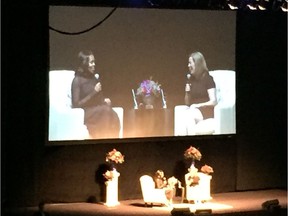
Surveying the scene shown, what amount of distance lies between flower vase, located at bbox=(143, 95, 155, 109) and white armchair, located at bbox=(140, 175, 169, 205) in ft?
2.26

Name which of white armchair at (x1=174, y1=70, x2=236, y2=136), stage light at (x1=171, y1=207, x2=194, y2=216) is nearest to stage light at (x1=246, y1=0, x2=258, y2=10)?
white armchair at (x1=174, y1=70, x2=236, y2=136)

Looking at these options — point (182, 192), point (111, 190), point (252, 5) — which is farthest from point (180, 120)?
point (252, 5)

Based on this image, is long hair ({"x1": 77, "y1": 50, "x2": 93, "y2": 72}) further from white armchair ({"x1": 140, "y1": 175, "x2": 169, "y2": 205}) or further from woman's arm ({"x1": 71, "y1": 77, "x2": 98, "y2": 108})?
white armchair ({"x1": 140, "y1": 175, "x2": 169, "y2": 205})

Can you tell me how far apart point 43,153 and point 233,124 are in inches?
73.1

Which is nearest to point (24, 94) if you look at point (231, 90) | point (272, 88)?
point (231, 90)

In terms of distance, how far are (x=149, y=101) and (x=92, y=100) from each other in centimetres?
54

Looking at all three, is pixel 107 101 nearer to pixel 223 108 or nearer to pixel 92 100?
pixel 92 100

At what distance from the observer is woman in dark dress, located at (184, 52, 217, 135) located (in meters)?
6.37

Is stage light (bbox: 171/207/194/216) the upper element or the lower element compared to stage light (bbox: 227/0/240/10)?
lower

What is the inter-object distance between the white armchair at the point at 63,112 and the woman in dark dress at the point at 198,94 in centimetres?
105

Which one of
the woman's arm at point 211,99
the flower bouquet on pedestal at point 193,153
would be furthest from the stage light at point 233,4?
the flower bouquet on pedestal at point 193,153

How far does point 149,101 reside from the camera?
6227 millimetres

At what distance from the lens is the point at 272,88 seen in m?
6.80

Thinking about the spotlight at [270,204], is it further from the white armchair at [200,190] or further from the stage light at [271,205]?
the white armchair at [200,190]
